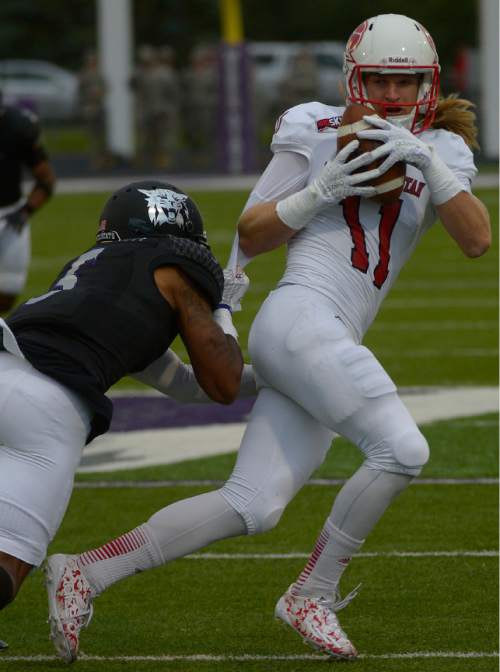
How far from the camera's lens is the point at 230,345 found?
169 inches

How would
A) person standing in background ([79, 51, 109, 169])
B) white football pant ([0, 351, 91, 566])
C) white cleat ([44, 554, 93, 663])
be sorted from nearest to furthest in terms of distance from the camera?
1. white football pant ([0, 351, 91, 566])
2. white cleat ([44, 554, 93, 663])
3. person standing in background ([79, 51, 109, 169])

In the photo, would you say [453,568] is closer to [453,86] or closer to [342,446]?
[342,446]

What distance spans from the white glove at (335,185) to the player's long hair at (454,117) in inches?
15.5

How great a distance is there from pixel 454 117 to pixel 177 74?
1050 inches

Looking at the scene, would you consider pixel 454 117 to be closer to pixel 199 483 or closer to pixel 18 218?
pixel 199 483

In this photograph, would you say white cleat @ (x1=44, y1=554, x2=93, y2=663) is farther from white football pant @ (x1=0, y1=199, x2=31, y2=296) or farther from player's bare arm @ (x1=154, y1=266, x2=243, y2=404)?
white football pant @ (x1=0, y1=199, x2=31, y2=296)

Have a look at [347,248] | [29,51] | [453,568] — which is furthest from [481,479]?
[29,51]

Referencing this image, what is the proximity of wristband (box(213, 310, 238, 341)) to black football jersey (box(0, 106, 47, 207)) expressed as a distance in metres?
6.09

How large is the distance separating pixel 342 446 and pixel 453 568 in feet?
7.29

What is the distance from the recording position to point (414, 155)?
14.5 feet

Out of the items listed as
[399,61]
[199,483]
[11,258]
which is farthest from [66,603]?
[11,258]

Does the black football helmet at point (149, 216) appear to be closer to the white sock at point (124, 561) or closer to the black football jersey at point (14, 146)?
the white sock at point (124, 561)

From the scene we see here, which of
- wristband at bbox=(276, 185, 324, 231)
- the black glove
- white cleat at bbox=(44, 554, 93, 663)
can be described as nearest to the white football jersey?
wristband at bbox=(276, 185, 324, 231)

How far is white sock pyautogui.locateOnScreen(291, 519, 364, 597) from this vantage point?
442cm
